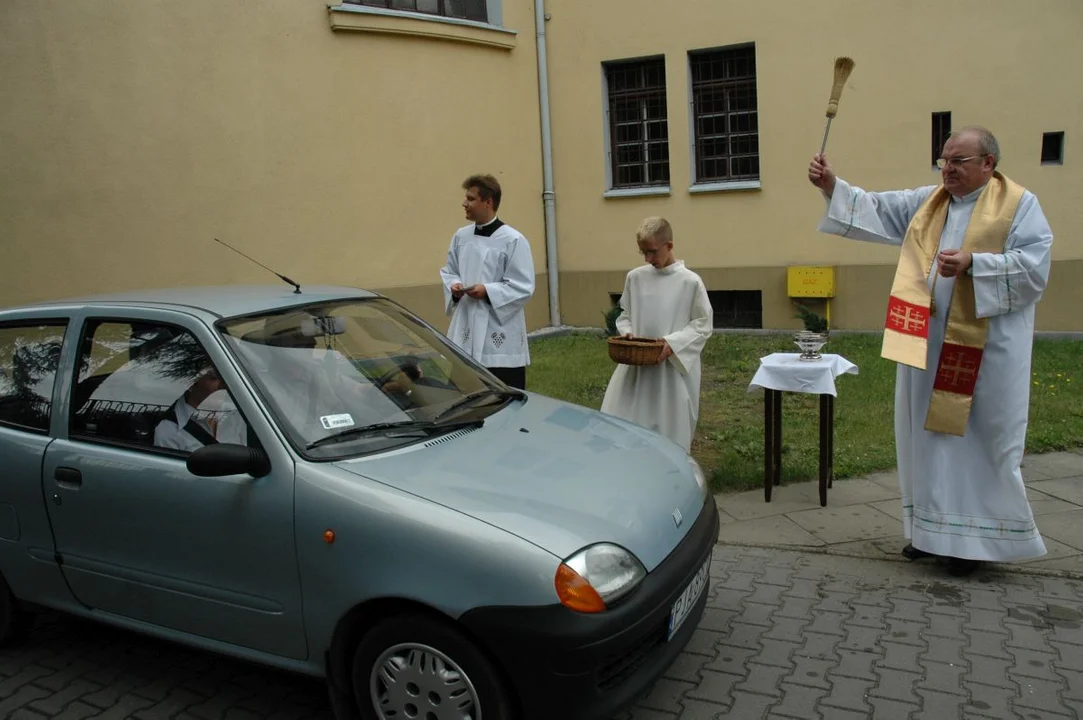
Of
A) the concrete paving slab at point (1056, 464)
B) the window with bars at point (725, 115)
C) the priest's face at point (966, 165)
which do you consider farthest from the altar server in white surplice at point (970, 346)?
the window with bars at point (725, 115)

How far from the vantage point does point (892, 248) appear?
11680mm

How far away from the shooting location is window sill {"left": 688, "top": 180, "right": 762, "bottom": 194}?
1237cm

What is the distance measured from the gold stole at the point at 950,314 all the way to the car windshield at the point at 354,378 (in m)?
1.94

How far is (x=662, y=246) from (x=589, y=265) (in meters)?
7.79

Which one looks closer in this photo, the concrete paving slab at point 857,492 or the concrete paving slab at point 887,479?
the concrete paving slab at point 857,492

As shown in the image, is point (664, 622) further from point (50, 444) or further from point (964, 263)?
point (50, 444)

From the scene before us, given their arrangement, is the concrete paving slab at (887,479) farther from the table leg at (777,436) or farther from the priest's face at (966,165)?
the priest's face at (966,165)

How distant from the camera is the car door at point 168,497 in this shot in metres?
3.31

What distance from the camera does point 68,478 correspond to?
3.77m

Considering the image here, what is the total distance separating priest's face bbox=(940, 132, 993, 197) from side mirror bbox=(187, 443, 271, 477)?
3.47 meters

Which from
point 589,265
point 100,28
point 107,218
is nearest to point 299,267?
point 107,218

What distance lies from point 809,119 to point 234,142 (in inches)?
280

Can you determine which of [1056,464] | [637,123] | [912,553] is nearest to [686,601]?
[912,553]

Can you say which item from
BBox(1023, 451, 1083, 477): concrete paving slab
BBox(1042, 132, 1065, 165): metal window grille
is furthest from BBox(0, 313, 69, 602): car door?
BBox(1042, 132, 1065, 165): metal window grille
